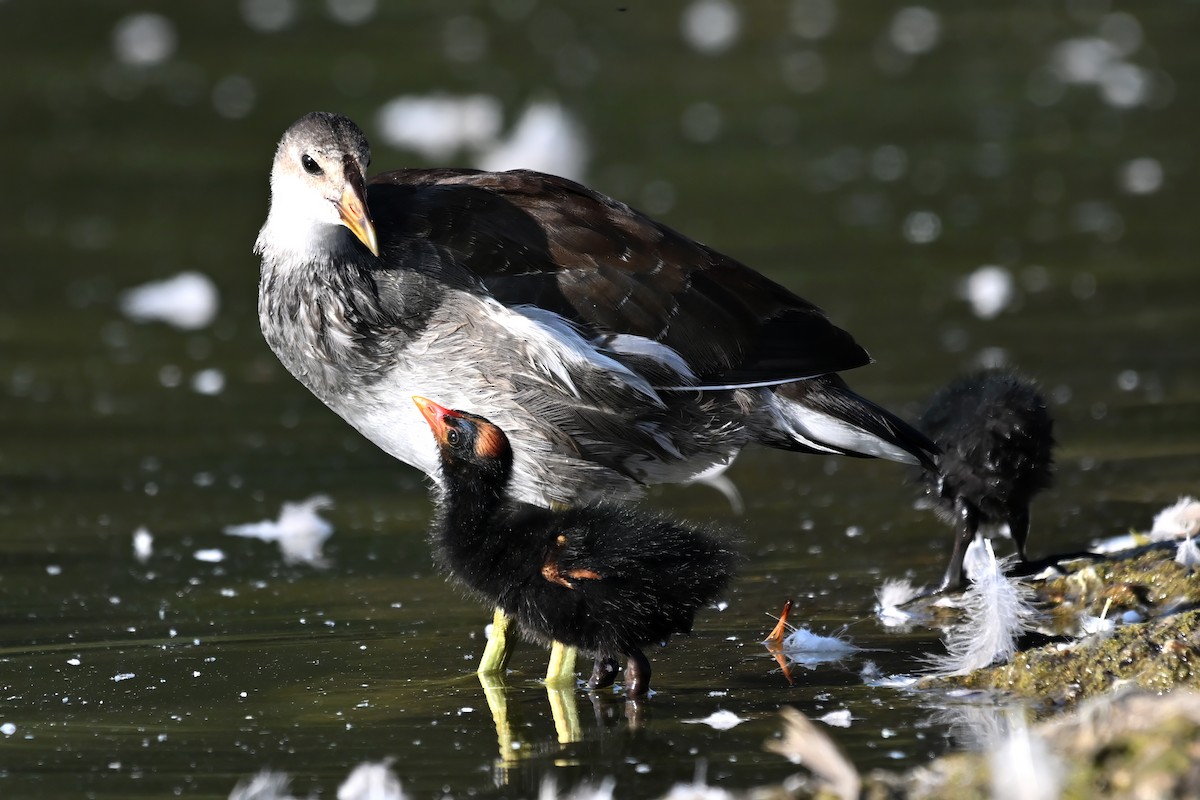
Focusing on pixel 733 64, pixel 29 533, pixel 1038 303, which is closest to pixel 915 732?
pixel 29 533

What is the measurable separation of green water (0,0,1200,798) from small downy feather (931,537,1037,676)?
0.22 m

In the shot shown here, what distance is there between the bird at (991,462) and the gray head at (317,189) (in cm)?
199

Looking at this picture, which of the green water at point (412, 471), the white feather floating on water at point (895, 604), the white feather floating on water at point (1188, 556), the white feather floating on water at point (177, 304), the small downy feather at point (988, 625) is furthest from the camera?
the white feather floating on water at point (177, 304)

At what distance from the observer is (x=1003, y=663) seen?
4.84m

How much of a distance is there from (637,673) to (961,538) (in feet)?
4.88

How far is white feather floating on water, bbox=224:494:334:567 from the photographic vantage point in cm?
662

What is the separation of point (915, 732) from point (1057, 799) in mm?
1081

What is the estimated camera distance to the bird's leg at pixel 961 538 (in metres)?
5.79

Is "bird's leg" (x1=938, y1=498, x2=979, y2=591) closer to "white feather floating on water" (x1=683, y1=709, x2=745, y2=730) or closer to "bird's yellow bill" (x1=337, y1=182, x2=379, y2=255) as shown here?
"white feather floating on water" (x1=683, y1=709, x2=745, y2=730)

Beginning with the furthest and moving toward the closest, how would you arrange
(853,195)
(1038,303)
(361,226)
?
(853,195)
(1038,303)
(361,226)

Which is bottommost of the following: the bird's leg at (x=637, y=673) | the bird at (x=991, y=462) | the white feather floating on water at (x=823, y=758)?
the white feather floating on water at (x=823, y=758)

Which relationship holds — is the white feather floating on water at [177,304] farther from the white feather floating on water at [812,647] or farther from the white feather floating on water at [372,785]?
the white feather floating on water at [372,785]

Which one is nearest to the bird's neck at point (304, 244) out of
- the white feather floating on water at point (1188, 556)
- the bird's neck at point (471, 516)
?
the bird's neck at point (471, 516)

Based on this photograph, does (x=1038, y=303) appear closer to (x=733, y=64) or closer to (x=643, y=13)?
(x=733, y=64)
